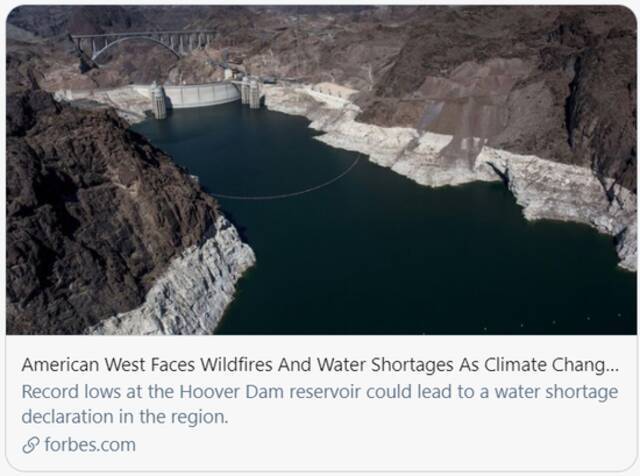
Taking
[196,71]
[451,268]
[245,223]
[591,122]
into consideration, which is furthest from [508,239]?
[196,71]

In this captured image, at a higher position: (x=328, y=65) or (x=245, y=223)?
(x=328, y=65)

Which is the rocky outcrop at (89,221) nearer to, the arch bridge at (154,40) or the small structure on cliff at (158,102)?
the small structure on cliff at (158,102)

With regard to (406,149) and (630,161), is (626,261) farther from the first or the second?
(406,149)

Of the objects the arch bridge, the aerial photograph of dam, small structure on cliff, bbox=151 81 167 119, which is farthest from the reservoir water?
the arch bridge

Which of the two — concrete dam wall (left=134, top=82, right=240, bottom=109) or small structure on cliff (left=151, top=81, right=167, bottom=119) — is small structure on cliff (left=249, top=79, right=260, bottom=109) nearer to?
concrete dam wall (left=134, top=82, right=240, bottom=109)

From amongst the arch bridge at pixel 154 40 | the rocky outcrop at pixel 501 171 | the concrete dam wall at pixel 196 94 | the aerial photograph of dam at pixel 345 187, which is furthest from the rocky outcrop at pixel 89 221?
the arch bridge at pixel 154 40
